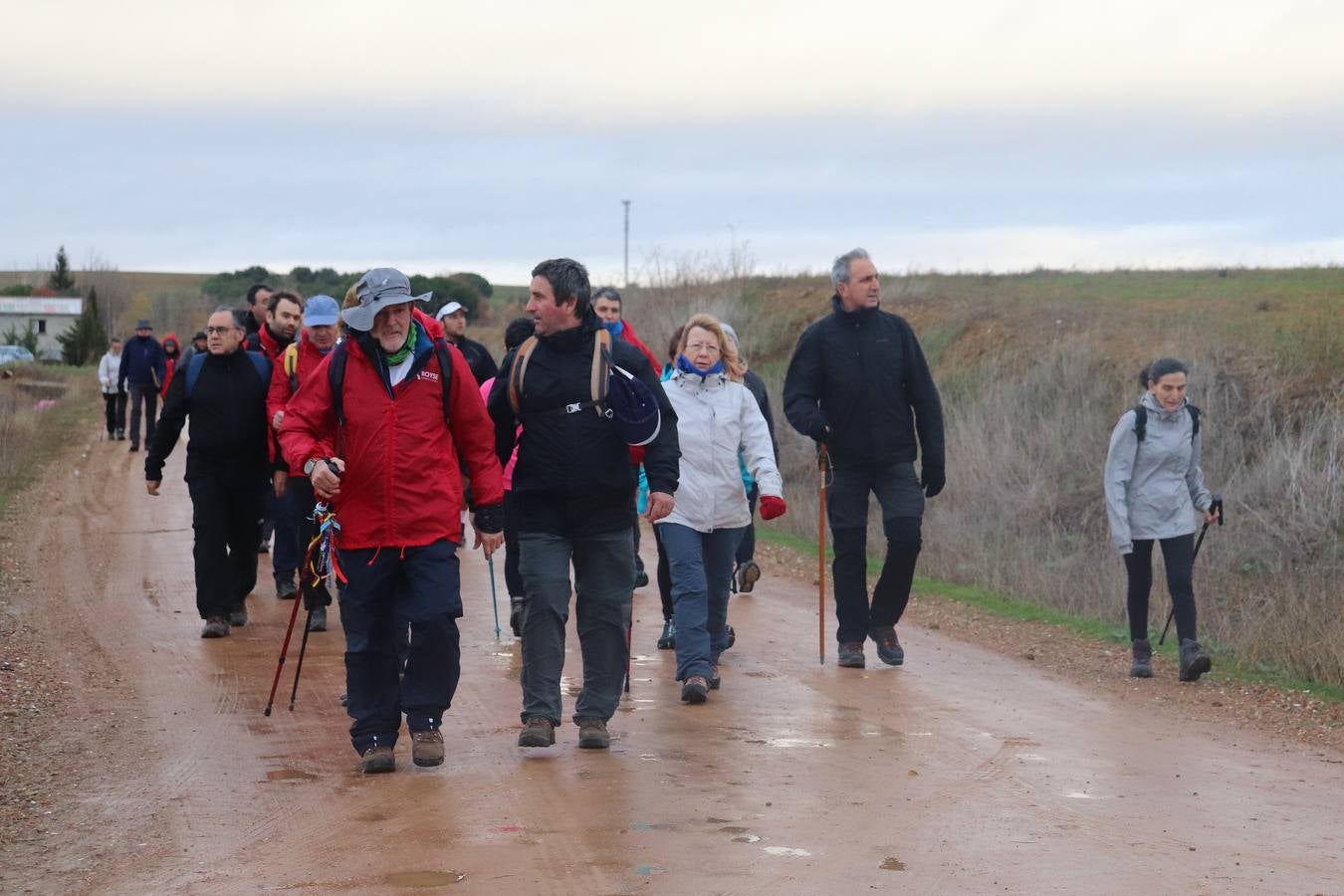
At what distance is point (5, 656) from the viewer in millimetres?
10516

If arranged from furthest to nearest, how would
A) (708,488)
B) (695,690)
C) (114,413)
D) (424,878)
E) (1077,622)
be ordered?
(114,413) < (1077,622) < (708,488) < (695,690) < (424,878)

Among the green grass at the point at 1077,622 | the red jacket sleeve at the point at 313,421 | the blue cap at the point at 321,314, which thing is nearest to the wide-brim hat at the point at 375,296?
the red jacket sleeve at the point at 313,421

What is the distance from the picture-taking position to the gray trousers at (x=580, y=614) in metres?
7.97

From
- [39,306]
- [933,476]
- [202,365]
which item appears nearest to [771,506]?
[933,476]

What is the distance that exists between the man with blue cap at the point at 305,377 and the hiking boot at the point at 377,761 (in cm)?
298

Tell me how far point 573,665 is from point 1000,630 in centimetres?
390

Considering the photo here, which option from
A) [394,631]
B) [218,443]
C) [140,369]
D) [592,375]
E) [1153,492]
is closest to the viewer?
[394,631]

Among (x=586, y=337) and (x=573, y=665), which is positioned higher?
(x=586, y=337)

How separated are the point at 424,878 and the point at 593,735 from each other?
2252 mm

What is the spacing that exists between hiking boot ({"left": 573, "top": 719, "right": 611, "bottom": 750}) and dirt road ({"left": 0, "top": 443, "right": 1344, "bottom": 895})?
0.17m

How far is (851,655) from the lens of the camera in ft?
35.1

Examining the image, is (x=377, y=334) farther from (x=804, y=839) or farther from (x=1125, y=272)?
(x=1125, y=272)

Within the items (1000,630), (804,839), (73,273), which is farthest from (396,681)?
(73,273)

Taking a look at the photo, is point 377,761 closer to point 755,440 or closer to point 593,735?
point 593,735
